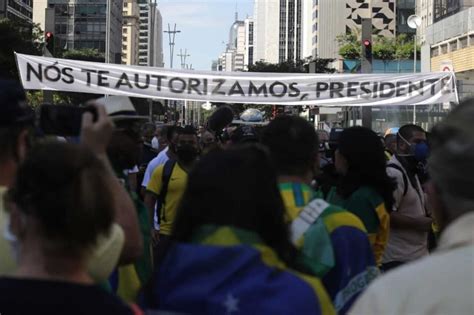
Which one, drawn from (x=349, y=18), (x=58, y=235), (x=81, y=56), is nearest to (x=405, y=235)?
(x=58, y=235)

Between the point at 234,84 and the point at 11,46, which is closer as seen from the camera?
the point at 234,84

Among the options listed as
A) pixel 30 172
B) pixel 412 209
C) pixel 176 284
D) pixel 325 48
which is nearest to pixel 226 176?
pixel 176 284

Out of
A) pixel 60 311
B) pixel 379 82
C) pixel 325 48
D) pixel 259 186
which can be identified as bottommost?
pixel 60 311

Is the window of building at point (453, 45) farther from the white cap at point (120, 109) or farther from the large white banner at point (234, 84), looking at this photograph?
the white cap at point (120, 109)

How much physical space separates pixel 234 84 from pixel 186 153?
2.16 metres

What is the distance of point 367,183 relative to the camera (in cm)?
477

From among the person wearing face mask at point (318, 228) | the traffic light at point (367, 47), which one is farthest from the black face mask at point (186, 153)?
the traffic light at point (367, 47)

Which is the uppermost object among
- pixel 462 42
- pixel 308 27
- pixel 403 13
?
pixel 308 27

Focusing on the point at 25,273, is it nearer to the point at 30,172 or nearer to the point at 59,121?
the point at 30,172

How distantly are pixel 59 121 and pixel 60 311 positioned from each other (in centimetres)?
130

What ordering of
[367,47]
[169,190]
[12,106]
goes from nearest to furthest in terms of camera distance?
[12,106], [169,190], [367,47]

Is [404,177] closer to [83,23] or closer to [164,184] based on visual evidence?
[164,184]

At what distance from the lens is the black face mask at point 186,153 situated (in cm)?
779

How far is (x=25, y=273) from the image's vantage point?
2.29 metres
